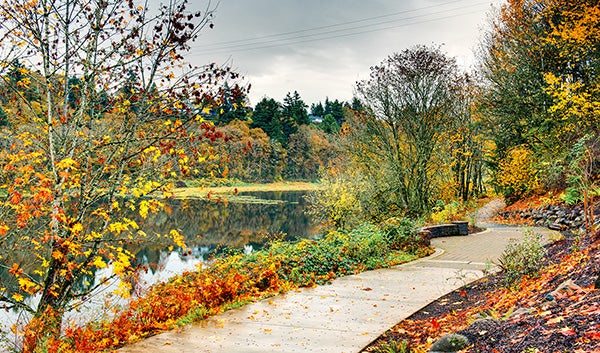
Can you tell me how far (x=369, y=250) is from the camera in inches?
416

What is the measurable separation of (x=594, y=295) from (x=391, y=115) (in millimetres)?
13553

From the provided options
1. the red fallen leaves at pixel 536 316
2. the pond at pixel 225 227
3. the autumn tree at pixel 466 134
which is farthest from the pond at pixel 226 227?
the red fallen leaves at pixel 536 316

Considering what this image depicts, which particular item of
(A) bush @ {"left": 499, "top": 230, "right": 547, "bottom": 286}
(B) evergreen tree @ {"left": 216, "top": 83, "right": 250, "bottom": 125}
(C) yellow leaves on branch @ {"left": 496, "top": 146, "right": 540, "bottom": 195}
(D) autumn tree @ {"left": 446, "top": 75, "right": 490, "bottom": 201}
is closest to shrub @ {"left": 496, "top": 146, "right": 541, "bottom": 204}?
(C) yellow leaves on branch @ {"left": 496, "top": 146, "right": 540, "bottom": 195}

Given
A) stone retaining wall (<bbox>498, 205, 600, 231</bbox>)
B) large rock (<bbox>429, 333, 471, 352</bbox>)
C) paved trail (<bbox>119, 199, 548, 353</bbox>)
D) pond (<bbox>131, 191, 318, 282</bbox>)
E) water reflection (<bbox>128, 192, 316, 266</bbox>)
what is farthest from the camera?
water reflection (<bbox>128, 192, 316, 266</bbox>)

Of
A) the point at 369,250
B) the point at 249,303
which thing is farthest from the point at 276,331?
the point at 369,250

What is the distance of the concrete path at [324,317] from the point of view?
193 inches

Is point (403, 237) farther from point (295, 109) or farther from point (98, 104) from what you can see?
point (295, 109)

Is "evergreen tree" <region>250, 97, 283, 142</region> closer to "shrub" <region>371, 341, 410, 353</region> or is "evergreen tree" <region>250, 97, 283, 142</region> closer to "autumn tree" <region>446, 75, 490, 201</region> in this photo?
"autumn tree" <region>446, 75, 490, 201</region>

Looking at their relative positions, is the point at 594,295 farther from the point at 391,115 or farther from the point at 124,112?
the point at 391,115

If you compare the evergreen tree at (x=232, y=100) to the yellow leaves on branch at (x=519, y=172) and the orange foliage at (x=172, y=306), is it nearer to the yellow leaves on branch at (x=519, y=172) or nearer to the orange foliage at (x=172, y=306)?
the orange foliage at (x=172, y=306)

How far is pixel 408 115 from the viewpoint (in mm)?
17094

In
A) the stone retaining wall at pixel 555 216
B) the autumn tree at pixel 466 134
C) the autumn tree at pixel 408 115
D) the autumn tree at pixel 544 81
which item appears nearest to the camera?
the stone retaining wall at pixel 555 216

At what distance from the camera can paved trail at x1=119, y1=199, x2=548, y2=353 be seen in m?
4.91

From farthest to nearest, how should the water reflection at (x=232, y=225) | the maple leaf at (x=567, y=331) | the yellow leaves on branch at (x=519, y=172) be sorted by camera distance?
the water reflection at (x=232, y=225), the yellow leaves on branch at (x=519, y=172), the maple leaf at (x=567, y=331)
